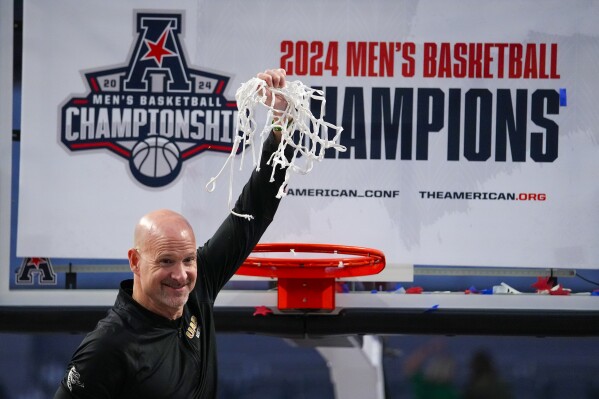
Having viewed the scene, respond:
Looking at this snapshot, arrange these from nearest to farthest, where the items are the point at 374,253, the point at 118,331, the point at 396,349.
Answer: the point at 118,331
the point at 374,253
the point at 396,349

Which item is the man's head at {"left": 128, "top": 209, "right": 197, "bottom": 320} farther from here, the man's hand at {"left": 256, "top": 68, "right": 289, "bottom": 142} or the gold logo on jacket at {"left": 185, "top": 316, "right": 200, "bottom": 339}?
the man's hand at {"left": 256, "top": 68, "right": 289, "bottom": 142}

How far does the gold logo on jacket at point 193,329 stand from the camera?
9.16 ft

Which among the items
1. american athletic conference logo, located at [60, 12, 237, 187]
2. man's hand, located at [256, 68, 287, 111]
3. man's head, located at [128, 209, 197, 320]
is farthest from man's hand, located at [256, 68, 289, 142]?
american athletic conference logo, located at [60, 12, 237, 187]

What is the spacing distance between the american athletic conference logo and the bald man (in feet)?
3.73

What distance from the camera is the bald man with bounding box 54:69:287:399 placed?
2549 mm

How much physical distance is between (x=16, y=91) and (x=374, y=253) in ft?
5.68


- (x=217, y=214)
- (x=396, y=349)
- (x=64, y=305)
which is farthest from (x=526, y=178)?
(x=64, y=305)

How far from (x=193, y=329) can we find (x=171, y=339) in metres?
0.12

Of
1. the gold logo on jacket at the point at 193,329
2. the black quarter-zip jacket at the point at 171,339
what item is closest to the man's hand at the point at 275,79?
the black quarter-zip jacket at the point at 171,339

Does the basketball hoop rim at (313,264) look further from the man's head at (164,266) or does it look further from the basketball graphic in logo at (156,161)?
the man's head at (164,266)

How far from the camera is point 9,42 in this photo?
4.07 metres

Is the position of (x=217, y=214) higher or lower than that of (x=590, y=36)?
lower

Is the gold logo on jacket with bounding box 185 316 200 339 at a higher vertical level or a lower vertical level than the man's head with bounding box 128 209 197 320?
lower

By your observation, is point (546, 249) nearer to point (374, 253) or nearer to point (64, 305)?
point (374, 253)
